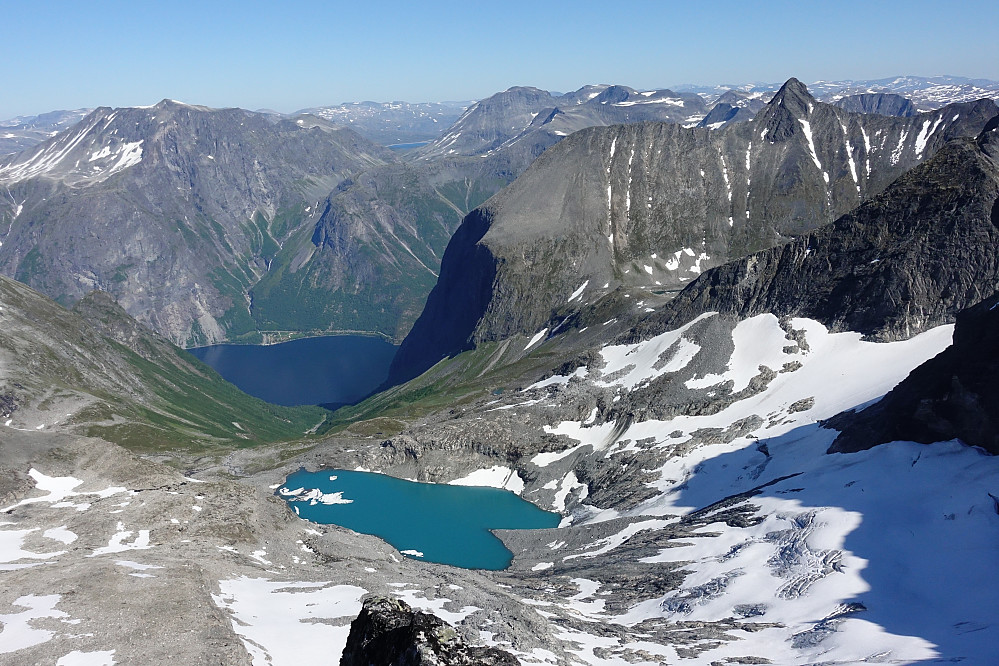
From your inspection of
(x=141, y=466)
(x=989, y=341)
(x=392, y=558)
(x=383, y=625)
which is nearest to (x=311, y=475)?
(x=141, y=466)

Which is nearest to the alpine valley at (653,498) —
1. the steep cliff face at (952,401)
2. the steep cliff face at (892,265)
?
the steep cliff face at (952,401)

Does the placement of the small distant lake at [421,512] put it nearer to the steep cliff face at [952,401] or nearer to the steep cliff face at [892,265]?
the steep cliff face at [952,401]

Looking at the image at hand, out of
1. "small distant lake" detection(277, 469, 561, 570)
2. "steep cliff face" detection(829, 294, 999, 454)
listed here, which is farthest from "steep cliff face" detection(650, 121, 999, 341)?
"small distant lake" detection(277, 469, 561, 570)

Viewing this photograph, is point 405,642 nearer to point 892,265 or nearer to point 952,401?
point 952,401

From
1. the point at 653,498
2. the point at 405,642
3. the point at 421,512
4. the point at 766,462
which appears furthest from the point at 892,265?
the point at 405,642

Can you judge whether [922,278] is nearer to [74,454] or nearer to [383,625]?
[383,625]

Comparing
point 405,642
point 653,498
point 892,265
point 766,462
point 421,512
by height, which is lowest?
point 421,512

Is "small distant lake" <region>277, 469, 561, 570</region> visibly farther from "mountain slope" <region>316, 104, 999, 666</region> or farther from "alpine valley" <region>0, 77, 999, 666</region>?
"mountain slope" <region>316, 104, 999, 666</region>
